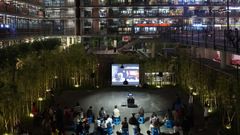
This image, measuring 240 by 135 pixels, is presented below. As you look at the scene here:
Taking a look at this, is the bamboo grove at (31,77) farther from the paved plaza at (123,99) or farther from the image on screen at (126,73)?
the image on screen at (126,73)

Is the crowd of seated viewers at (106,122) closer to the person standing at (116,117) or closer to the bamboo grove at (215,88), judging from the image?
the person standing at (116,117)

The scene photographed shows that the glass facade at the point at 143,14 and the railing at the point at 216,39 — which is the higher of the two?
the glass facade at the point at 143,14

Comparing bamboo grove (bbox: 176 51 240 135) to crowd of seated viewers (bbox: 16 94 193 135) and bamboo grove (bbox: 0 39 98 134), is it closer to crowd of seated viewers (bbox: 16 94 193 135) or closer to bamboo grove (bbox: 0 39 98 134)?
crowd of seated viewers (bbox: 16 94 193 135)

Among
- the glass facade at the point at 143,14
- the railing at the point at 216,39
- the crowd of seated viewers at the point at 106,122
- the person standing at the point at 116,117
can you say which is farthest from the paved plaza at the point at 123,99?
the glass facade at the point at 143,14

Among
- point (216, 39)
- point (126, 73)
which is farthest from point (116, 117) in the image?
point (126, 73)

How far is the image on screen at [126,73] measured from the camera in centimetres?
3809

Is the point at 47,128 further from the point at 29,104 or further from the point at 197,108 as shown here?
the point at 197,108

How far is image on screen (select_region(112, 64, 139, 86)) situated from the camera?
3809 centimetres

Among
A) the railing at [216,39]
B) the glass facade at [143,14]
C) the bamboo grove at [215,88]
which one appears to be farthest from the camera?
the glass facade at [143,14]

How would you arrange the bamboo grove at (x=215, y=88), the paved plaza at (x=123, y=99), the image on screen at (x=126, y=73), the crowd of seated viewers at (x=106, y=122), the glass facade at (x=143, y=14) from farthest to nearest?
1. the glass facade at (x=143, y=14)
2. the image on screen at (x=126, y=73)
3. the paved plaza at (x=123, y=99)
4. the crowd of seated viewers at (x=106, y=122)
5. the bamboo grove at (x=215, y=88)

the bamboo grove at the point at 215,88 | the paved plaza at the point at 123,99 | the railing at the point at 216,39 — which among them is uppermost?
the railing at the point at 216,39

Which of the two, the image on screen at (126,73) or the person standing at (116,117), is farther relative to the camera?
the image on screen at (126,73)


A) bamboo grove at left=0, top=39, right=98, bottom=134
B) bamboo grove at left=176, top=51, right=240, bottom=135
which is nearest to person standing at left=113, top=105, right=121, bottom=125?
bamboo grove at left=0, top=39, right=98, bottom=134

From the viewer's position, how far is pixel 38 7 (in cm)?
7519
